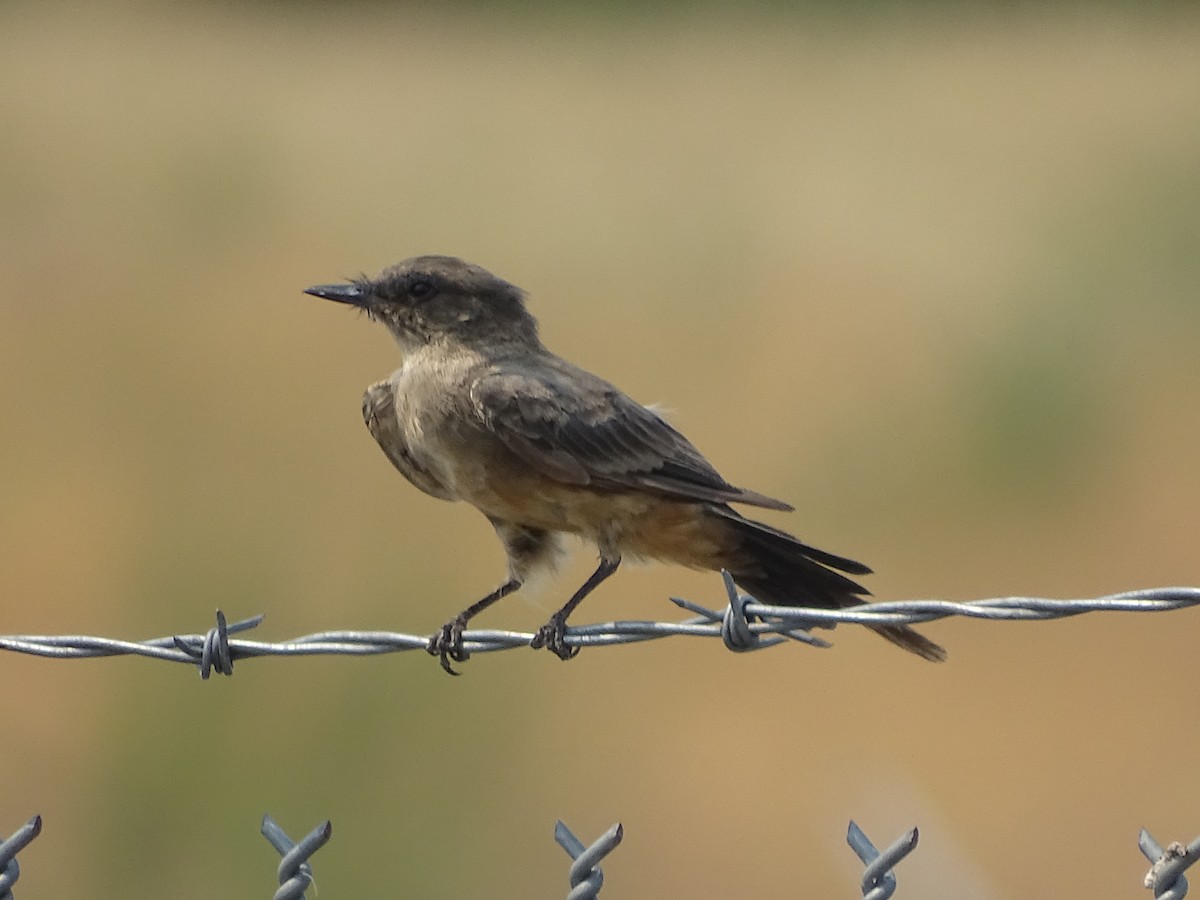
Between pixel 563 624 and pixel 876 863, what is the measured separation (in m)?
1.47

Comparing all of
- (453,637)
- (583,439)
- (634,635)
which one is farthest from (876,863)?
(583,439)

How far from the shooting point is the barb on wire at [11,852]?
2463 millimetres

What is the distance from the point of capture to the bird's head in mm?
4445

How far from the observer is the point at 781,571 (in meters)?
4.07

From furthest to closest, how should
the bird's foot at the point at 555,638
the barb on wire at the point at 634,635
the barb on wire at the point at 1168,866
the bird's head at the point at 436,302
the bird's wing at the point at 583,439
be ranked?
the bird's head at the point at 436,302 → the bird's wing at the point at 583,439 → the bird's foot at the point at 555,638 → the barb on wire at the point at 634,635 → the barb on wire at the point at 1168,866

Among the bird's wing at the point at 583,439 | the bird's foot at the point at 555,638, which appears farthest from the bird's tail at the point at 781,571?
the bird's foot at the point at 555,638

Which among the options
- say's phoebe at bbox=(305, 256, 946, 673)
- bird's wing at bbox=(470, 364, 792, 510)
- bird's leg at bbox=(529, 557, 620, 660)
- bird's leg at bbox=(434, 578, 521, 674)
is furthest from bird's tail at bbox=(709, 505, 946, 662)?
bird's leg at bbox=(434, 578, 521, 674)

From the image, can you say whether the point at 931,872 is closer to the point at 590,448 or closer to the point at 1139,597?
the point at 590,448

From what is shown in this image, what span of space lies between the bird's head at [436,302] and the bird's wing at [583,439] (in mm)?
406

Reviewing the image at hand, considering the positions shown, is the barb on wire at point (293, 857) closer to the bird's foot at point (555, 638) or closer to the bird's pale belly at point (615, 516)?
the bird's foot at point (555, 638)

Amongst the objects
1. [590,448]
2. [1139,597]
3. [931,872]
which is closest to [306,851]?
[1139,597]

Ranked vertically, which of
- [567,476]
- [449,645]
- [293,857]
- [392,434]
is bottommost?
[449,645]

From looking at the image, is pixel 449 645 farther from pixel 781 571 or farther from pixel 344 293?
pixel 344 293

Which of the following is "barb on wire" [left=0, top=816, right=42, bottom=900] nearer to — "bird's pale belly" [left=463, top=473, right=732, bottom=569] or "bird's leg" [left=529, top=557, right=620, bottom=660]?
"bird's leg" [left=529, top=557, right=620, bottom=660]
